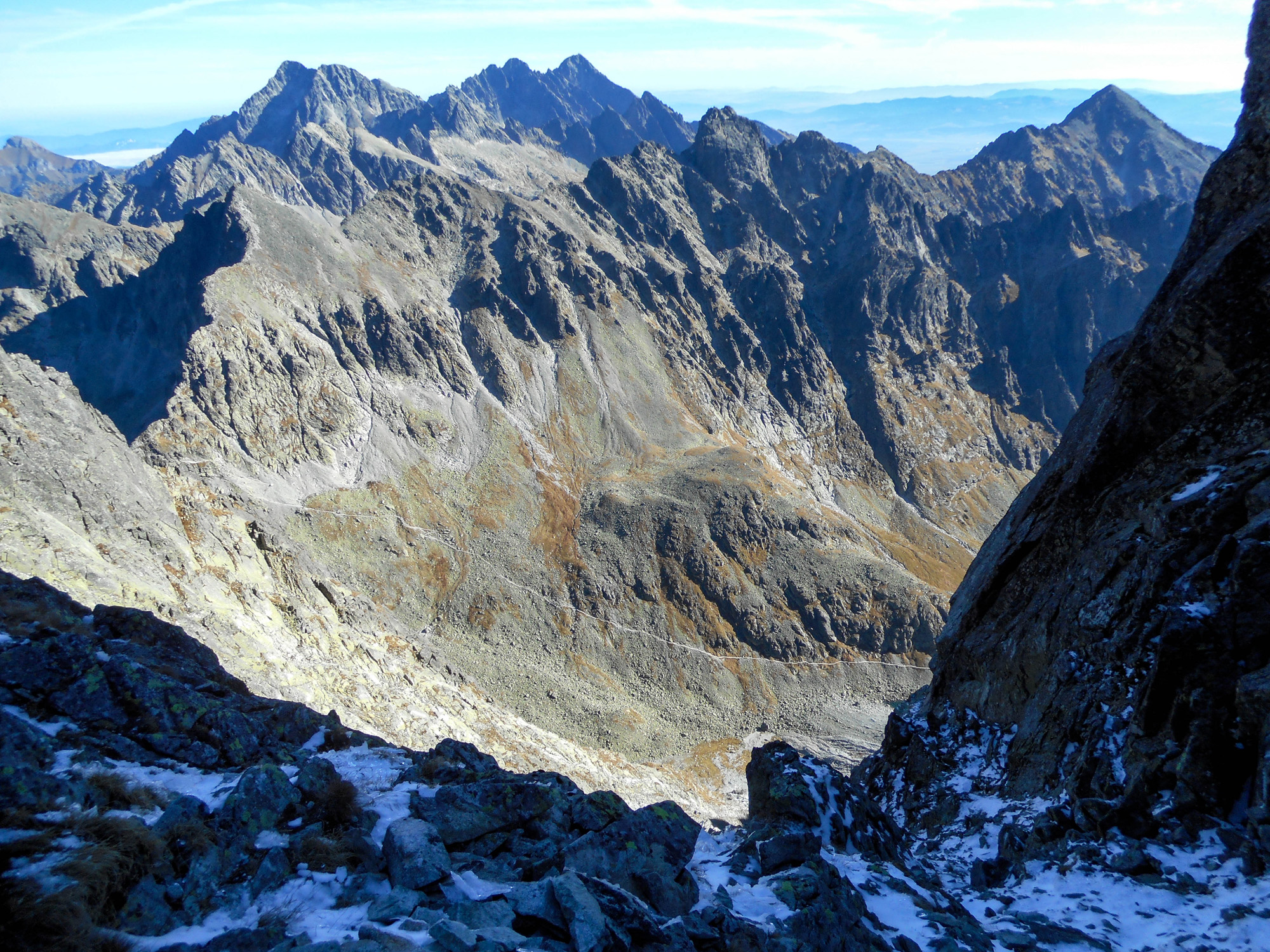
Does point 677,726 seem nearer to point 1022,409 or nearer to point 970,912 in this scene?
point 970,912

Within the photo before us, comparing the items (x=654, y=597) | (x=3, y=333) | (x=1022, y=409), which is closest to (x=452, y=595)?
(x=654, y=597)

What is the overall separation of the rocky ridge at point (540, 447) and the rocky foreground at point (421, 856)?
23.6 meters

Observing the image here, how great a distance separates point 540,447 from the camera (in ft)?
281

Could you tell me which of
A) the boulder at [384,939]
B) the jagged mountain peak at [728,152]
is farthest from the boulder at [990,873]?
the jagged mountain peak at [728,152]

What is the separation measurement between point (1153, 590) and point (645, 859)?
13.8 m

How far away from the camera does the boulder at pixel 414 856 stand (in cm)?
1039

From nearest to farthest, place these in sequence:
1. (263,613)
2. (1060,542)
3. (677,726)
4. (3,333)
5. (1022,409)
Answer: (1060,542)
(263,613)
(677,726)
(3,333)
(1022,409)

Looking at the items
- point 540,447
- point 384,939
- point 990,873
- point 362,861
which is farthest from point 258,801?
point 540,447

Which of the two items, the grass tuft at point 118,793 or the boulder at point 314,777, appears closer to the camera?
the grass tuft at point 118,793

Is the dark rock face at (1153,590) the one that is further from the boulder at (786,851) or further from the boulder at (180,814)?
the boulder at (180,814)

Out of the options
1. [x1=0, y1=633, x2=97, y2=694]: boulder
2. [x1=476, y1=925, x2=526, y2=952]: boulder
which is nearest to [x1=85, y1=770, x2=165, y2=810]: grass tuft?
[x1=0, y1=633, x2=97, y2=694]: boulder

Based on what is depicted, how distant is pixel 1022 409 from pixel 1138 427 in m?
127

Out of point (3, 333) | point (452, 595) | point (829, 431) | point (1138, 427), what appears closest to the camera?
point (1138, 427)

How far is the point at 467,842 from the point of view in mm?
12438
